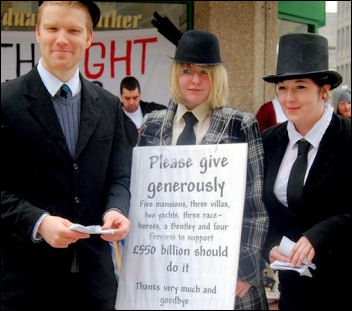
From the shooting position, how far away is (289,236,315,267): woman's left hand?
286 centimetres

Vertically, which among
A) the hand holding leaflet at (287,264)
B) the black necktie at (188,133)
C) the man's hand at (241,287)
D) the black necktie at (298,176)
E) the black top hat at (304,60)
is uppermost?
the black top hat at (304,60)

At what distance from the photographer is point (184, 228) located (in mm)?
2990

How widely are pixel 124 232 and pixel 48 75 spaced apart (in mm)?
679

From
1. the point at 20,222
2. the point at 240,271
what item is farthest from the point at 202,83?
the point at 20,222

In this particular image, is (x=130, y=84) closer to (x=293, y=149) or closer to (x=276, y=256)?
(x=293, y=149)

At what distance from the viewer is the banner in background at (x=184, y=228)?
9.62ft

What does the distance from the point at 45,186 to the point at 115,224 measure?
1.00 feet

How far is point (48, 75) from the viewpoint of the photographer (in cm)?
269

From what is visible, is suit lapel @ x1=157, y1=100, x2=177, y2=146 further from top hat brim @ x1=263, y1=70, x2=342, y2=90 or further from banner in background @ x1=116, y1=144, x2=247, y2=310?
top hat brim @ x1=263, y1=70, x2=342, y2=90

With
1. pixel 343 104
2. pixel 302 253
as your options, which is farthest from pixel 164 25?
pixel 302 253

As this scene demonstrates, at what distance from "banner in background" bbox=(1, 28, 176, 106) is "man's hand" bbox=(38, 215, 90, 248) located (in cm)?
471

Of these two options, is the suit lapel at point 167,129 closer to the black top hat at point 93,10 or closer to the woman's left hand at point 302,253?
the black top hat at point 93,10

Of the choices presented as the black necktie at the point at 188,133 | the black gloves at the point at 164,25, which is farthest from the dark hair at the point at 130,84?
the black necktie at the point at 188,133

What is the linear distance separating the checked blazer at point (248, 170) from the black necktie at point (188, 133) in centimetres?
5
